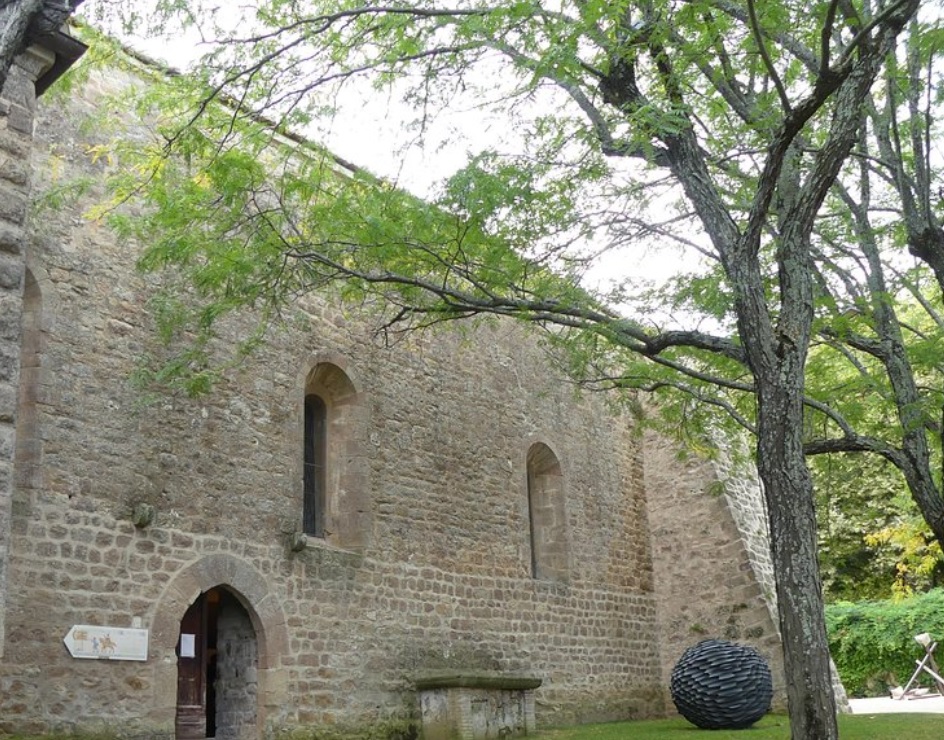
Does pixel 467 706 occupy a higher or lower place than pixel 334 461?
lower

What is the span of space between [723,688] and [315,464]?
18.1ft

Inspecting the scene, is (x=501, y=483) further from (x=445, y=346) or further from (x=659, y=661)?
(x=659, y=661)

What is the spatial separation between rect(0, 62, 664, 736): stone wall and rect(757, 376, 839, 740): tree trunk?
424 centimetres

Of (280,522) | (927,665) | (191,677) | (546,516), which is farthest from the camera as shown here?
(927,665)

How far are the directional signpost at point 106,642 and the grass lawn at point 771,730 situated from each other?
5.05 meters

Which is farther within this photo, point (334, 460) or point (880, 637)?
point (880, 637)

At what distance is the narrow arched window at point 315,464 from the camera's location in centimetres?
1114

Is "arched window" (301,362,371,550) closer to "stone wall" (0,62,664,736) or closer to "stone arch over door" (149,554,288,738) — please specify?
"stone wall" (0,62,664,736)

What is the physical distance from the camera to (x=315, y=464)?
11391mm

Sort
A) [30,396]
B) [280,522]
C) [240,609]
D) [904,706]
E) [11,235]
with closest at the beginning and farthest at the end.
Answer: [11,235] < [30,396] < [240,609] < [280,522] < [904,706]

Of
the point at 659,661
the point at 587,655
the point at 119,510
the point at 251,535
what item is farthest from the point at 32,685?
the point at 659,661

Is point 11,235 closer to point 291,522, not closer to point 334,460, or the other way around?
point 291,522

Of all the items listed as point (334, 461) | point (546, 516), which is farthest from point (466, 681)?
point (546, 516)

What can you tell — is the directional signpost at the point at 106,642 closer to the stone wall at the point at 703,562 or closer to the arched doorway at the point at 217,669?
the arched doorway at the point at 217,669
